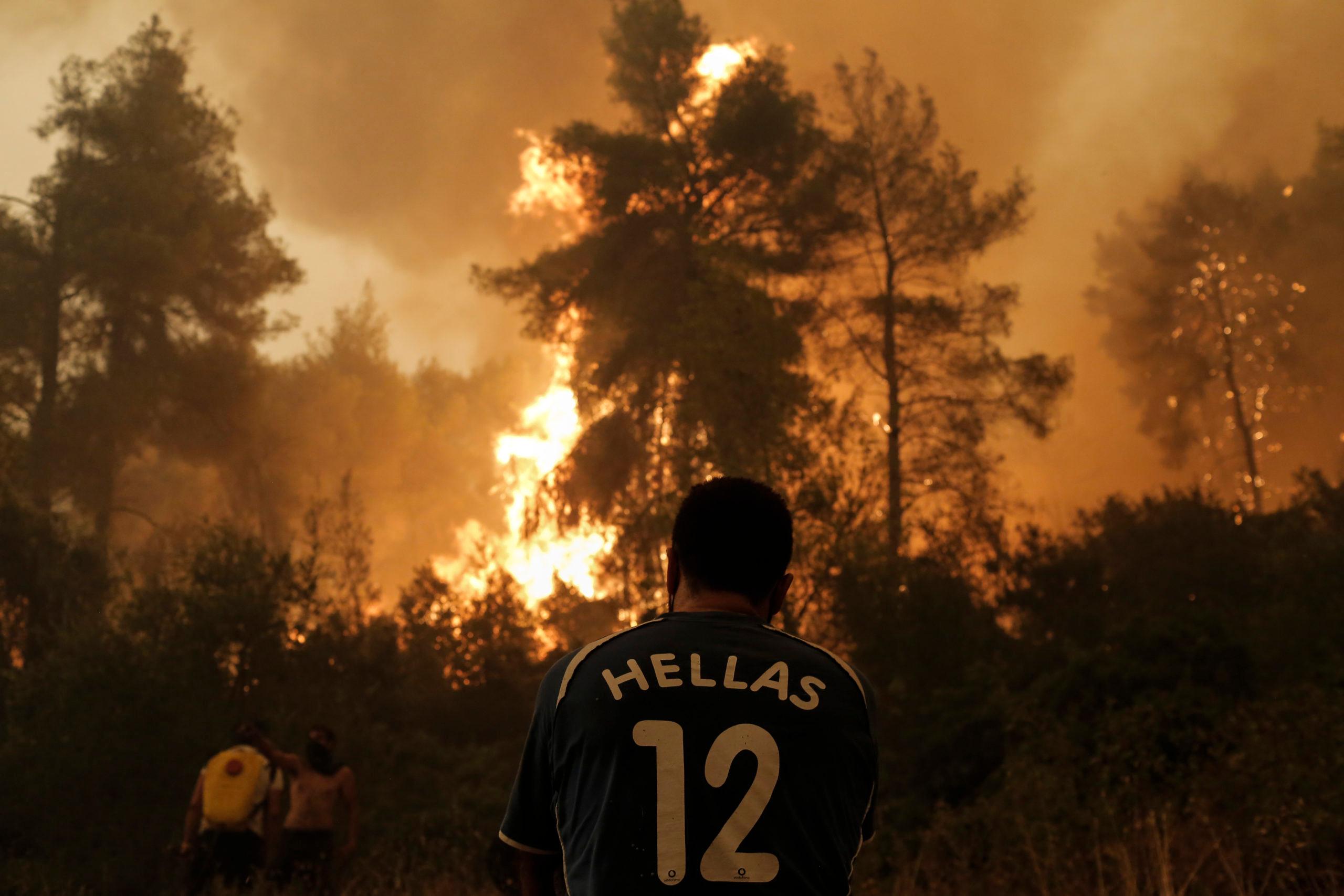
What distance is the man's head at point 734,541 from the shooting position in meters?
2.31

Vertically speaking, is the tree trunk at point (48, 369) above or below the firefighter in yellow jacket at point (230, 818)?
above

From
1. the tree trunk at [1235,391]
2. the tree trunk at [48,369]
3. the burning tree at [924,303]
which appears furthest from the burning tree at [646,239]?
the tree trunk at [1235,391]

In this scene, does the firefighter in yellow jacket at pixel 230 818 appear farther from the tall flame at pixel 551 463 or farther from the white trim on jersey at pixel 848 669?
the tall flame at pixel 551 463

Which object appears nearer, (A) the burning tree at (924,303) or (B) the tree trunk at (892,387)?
(B) the tree trunk at (892,387)

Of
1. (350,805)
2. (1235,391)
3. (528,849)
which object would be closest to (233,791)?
(350,805)

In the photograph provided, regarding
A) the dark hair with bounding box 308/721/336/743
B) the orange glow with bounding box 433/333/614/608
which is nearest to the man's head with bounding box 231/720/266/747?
the dark hair with bounding box 308/721/336/743

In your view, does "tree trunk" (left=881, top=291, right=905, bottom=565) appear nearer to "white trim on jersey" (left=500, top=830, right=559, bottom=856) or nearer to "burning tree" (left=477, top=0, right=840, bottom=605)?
"burning tree" (left=477, top=0, right=840, bottom=605)

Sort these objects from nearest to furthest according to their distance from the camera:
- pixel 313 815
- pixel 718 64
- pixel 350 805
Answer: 1. pixel 313 815
2. pixel 350 805
3. pixel 718 64

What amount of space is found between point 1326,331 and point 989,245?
1171 centimetres

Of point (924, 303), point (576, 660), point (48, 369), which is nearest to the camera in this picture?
point (576, 660)

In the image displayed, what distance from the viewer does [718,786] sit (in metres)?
2.03

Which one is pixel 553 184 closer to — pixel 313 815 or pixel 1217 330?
pixel 1217 330

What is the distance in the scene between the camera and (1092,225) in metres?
36.4

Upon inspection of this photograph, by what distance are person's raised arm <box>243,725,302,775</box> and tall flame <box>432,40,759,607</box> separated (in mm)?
13981
